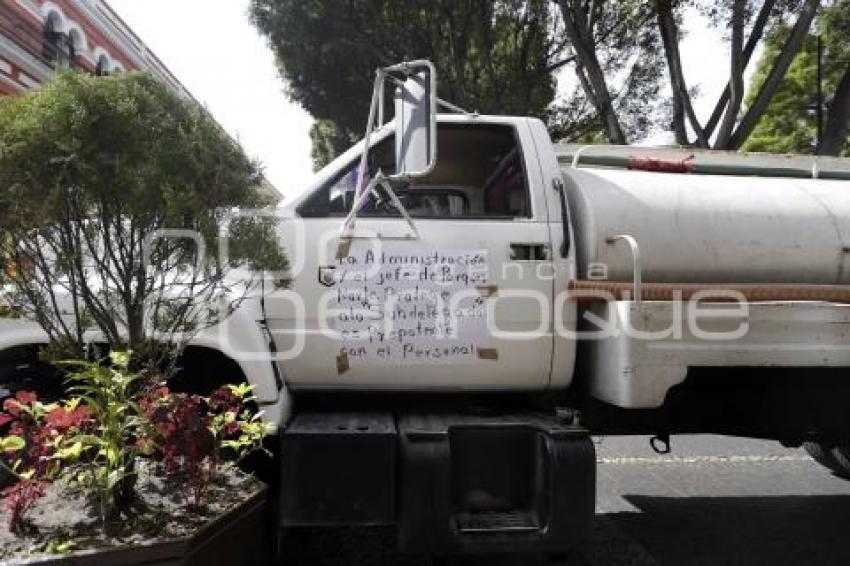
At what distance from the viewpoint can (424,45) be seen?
14883mm

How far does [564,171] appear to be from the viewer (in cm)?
391

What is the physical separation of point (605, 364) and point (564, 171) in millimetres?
1038

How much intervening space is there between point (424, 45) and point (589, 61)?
14.3ft

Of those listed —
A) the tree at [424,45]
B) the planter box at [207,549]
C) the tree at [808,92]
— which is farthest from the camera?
the tree at [424,45]

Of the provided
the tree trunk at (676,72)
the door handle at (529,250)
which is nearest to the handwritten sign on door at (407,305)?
the door handle at (529,250)

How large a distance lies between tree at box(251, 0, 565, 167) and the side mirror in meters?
10.9

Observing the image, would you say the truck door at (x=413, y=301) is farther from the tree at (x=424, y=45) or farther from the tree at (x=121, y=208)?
the tree at (x=424, y=45)

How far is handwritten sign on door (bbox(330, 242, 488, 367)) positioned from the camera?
11.5ft

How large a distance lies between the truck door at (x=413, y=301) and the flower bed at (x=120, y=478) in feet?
2.00

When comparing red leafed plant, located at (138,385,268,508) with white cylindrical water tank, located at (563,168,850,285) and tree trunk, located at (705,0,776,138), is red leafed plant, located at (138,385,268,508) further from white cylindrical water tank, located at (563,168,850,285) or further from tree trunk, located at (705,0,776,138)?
tree trunk, located at (705,0,776,138)

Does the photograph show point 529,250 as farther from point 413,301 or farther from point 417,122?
point 417,122

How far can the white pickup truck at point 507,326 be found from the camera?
3199 mm

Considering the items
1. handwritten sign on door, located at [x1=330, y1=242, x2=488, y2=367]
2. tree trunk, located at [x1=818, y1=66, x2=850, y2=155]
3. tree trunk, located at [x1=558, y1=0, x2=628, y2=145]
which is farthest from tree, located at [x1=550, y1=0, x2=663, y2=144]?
handwritten sign on door, located at [x1=330, y1=242, x2=488, y2=367]

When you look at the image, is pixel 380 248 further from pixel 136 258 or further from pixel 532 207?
pixel 136 258
